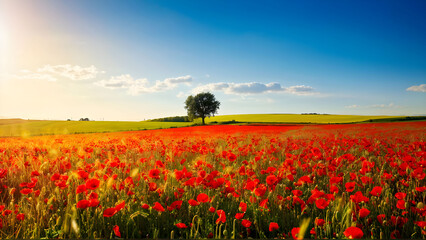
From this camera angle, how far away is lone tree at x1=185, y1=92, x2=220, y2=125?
6253cm

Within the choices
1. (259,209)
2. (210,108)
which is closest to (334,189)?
(259,209)

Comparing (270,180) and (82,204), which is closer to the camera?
(82,204)

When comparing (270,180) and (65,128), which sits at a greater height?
(65,128)

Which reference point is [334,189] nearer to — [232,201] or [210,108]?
[232,201]

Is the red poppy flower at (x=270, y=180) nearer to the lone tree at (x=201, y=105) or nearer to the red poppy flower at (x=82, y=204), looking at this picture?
the red poppy flower at (x=82, y=204)

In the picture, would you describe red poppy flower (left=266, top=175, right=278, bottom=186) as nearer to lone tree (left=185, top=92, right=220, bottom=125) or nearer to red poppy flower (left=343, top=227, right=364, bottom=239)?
red poppy flower (left=343, top=227, right=364, bottom=239)

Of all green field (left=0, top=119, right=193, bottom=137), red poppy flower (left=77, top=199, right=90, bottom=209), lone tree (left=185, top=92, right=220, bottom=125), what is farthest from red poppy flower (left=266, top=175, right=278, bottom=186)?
lone tree (left=185, top=92, right=220, bottom=125)

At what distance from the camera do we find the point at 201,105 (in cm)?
6319

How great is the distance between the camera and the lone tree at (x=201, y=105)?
62.5 m

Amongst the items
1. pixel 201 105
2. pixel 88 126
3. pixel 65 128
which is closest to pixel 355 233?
pixel 88 126

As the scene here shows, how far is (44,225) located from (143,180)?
1.26m

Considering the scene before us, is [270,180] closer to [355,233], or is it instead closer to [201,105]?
[355,233]

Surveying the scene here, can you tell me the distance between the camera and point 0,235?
83.7 inches

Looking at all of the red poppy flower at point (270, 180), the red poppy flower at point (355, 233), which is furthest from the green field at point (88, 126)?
the red poppy flower at point (355, 233)
